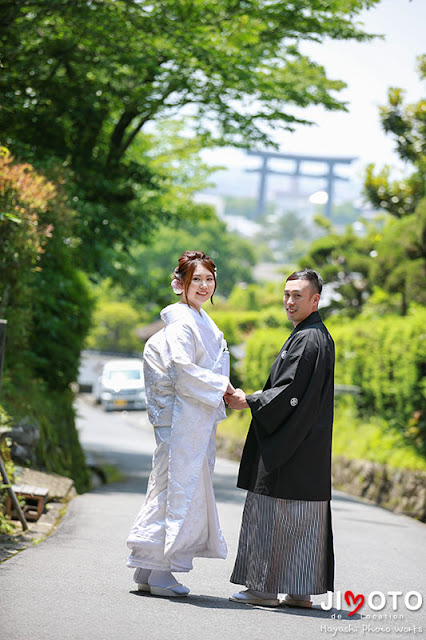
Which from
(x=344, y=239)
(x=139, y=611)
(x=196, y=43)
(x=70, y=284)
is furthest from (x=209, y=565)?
(x=344, y=239)

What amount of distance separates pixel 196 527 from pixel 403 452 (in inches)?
432

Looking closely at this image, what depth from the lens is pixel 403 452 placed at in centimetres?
1636

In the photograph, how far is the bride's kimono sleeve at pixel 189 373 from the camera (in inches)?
236

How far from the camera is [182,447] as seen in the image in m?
6.02

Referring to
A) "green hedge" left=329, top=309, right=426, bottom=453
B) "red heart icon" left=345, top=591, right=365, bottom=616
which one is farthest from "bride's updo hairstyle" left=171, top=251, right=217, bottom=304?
"green hedge" left=329, top=309, right=426, bottom=453

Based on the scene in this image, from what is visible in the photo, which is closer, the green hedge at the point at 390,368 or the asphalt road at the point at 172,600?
the asphalt road at the point at 172,600

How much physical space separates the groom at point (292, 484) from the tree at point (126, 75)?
7.48m

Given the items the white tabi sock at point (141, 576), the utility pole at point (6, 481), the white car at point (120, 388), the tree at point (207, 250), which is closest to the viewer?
the white tabi sock at point (141, 576)

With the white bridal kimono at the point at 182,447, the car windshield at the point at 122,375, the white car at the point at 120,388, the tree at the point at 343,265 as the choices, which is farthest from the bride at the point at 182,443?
the car windshield at the point at 122,375

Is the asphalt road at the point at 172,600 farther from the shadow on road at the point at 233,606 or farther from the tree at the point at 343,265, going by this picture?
the tree at the point at 343,265

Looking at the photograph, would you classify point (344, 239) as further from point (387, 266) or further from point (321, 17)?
point (321, 17)

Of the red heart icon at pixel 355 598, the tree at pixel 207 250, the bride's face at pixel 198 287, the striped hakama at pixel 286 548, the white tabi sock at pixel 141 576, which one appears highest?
the tree at pixel 207 250

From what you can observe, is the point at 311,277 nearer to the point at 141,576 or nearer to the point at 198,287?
the point at 198,287

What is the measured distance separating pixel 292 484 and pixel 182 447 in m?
0.73
